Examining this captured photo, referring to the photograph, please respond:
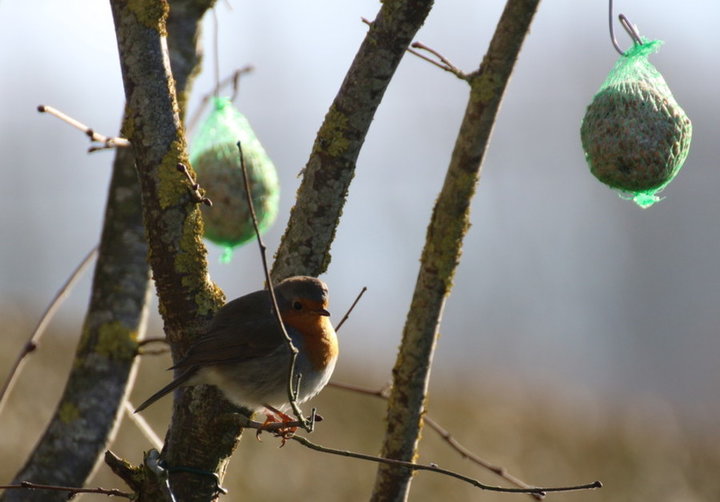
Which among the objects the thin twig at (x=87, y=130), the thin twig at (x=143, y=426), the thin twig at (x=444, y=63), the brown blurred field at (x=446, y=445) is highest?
the brown blurred field at (x=446, y=445)

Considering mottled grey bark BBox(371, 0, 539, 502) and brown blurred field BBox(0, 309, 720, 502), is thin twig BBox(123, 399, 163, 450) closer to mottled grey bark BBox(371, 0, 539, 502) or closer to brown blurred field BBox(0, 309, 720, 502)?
mottled grey bark BBox(371, 0, 539, 502)

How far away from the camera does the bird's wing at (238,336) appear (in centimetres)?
262

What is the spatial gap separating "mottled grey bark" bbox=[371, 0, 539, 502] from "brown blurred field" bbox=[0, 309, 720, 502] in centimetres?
419

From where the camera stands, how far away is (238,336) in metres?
2.96

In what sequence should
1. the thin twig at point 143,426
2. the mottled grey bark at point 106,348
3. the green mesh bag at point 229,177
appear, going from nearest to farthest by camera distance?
the thin twig at point 143,426
the mottled grey bark at point 106,348
the green mesh bag at point 229,177

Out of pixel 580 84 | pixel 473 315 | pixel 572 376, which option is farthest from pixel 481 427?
pixel 580 84

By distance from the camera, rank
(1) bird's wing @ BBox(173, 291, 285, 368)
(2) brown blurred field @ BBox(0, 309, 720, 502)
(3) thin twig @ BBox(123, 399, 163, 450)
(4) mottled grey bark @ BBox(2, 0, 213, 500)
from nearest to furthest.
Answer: (1) bird's wing @ BBox(173, 291, 285, 368), (3) thin twig @ BBox(123, 399, 163, 450), (4) mottled grey bark @ BBox(2, 0, 213, 500), (2) brown blurred field @ BBox(0, 309, 720, 502)

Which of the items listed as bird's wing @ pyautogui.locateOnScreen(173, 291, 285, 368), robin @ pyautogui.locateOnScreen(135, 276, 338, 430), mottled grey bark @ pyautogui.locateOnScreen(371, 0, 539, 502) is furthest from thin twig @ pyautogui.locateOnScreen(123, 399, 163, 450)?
mottled grey bark @ pyautogui.locateOnScreen(371, 0, 539, 502)

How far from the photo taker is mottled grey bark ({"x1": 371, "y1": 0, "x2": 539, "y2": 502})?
9.95 ft

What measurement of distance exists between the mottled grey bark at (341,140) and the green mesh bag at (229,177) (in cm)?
150

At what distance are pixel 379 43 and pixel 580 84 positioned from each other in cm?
2438

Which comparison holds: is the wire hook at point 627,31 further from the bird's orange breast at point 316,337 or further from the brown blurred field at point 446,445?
the brown blurred field at point 446,445

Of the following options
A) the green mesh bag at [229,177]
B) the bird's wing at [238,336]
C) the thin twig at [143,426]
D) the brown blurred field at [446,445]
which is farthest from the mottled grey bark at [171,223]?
the brown blurred field at [446,445]

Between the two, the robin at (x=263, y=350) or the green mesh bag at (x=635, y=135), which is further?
the green mesh bag at (x=635, y=135)
